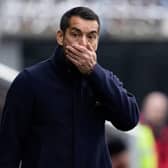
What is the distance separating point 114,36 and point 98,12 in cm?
52

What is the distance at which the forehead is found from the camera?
5109 mm

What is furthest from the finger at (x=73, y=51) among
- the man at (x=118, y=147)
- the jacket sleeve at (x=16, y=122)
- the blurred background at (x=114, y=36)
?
the blurred background at (x=114, y=36)

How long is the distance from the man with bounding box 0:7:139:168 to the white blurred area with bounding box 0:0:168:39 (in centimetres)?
1161

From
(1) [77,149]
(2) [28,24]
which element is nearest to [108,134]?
(1) [77,149]

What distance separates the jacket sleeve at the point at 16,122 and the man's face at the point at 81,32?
265 mm

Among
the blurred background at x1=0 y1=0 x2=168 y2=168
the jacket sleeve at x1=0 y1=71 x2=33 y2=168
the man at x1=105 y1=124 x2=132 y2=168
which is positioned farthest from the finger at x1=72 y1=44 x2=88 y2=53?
the blurred background at x1=0 y1=0 x2=168 y2=168

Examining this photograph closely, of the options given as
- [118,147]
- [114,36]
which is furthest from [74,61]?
[114,36]

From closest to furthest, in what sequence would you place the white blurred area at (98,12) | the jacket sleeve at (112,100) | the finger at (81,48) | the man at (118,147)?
the finger at (81,48) < the jacket sleeve at (112,100) < the man at (118,147) < the white blurred area at (98,12)

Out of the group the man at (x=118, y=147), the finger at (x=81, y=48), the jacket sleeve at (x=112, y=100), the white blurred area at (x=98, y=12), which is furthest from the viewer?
the white blurred area at (x=98, y=12)

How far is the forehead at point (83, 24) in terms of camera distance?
5.11 metres

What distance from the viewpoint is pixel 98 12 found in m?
17.1

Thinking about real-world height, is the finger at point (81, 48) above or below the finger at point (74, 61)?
above

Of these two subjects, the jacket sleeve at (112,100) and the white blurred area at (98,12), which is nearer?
the jacket sleeve at (112,100)

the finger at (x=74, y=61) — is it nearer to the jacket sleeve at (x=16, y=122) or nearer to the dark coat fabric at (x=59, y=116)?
the dark coat fabric at (x=59, y=116)
